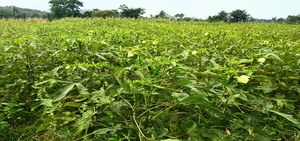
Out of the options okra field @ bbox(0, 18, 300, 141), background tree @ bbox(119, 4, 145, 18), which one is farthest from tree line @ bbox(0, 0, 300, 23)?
okra field @ bbox(0, 18, 300, 141)

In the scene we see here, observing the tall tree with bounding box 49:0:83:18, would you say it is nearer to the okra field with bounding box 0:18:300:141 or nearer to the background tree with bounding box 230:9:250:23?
the background tree with bounding box 230:9:250:23

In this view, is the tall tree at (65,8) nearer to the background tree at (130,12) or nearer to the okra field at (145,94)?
the background tree at (130,12)

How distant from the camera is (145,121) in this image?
4.02 feet

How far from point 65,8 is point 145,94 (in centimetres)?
4912

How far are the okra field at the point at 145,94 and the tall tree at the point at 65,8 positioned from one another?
147 feet

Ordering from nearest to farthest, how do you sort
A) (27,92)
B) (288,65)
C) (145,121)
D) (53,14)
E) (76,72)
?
1. (145,121)
2. (76,72)
3. (288,65)
4. (27,92)
5. (53,14)

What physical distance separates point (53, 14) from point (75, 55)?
1851 inches

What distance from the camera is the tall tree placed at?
44906mm

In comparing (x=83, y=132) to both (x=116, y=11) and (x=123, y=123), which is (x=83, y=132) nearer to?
(x=123, y=123)

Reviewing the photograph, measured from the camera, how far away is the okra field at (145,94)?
3.85 feet

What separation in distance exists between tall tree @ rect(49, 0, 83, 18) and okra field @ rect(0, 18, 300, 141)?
147 ft

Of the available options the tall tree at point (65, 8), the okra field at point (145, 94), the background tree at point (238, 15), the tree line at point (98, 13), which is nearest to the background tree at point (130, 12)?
the tree line at point (98, 13)

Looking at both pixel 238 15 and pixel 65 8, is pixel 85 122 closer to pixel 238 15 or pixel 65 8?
pixel 238 15

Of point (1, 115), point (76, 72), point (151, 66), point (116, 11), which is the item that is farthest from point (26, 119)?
point (116, 11)
